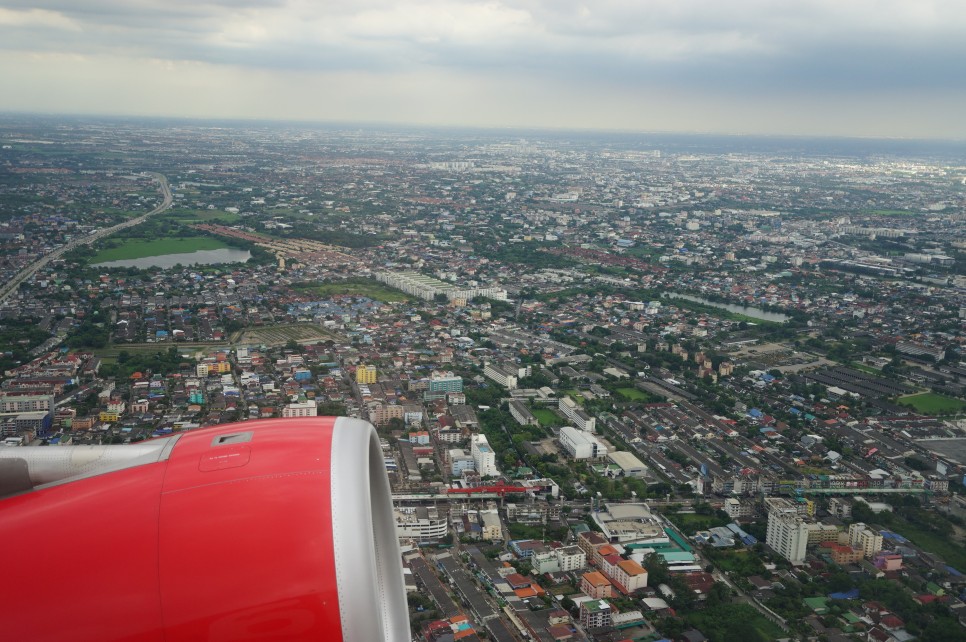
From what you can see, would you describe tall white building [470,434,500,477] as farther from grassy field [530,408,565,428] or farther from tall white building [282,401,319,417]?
tall white building [282,401,319,417]

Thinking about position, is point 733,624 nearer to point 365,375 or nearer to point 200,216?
point 365,375

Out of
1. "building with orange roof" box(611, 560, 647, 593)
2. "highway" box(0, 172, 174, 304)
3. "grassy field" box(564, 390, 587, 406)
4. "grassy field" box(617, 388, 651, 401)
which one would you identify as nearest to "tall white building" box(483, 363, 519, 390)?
"grassy field" box(564, 390, 587, 406)

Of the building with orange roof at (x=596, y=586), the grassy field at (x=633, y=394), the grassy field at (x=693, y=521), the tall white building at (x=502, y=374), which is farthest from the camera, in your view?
the tall white building at (x=502, y=374)

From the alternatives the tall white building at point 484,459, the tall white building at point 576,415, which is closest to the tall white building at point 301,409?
the tall white building at point 484,459

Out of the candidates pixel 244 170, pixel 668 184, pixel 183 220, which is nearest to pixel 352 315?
pixel 183 220

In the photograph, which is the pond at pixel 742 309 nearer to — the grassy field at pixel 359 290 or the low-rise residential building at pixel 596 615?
the grassy field at pixel 359 290
